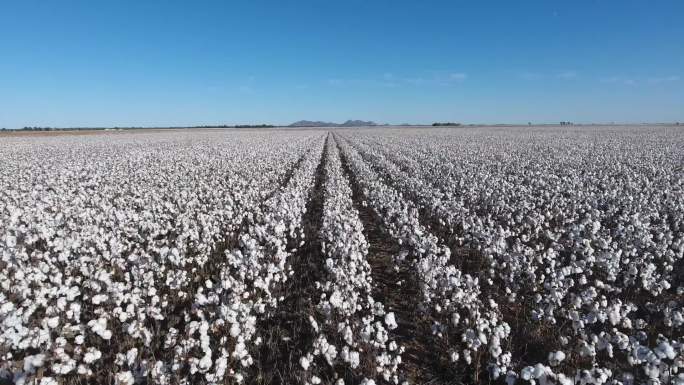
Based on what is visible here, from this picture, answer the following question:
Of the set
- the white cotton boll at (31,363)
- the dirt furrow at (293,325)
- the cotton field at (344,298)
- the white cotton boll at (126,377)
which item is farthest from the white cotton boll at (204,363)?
the white cotton boll at (31,363)

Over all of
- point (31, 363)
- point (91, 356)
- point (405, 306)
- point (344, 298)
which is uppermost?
point (31, 363)

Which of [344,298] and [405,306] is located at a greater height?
[344,298]

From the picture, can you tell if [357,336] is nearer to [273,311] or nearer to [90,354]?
[273,311]

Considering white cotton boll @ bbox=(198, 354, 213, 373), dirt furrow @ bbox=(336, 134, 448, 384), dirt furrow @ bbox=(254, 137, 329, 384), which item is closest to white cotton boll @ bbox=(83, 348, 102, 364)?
white cotton boll @ bbox=(198, 354, 213, 373)

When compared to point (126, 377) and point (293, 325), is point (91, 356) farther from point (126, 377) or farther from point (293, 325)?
point (293, 325)

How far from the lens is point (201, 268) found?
24.1 feet

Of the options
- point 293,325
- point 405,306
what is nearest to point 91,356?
point 293,325

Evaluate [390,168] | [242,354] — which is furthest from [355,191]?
[242,354]

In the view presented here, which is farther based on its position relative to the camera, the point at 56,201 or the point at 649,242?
the point at 56,201

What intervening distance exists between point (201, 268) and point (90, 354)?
3.55 m

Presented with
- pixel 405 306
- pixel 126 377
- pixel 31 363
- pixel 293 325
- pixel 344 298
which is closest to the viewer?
pixel 31 363

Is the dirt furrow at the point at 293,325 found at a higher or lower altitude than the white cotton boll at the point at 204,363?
lower

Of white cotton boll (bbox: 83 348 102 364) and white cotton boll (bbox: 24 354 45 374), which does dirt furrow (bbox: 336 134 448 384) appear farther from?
white cotton boll (bbox: 24 354 45 374)

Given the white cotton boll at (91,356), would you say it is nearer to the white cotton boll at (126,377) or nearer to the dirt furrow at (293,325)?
the white cotton boll at (126,377)
